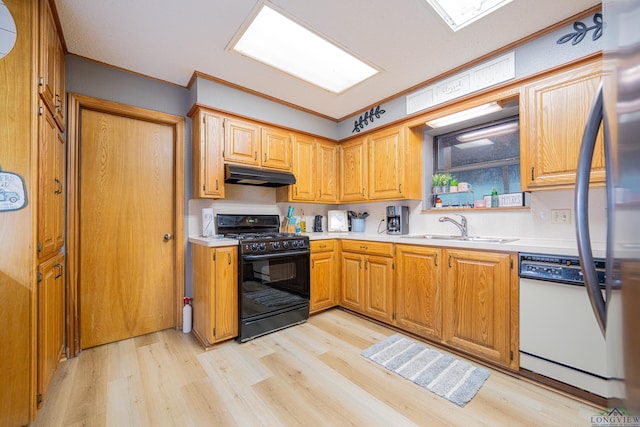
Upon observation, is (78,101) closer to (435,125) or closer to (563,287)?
(435,125)

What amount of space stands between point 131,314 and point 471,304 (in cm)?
302

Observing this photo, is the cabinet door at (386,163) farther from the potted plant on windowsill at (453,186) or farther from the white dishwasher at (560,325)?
the white dishwasher at (560,325)

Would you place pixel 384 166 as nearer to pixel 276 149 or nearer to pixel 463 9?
pixel 276 149

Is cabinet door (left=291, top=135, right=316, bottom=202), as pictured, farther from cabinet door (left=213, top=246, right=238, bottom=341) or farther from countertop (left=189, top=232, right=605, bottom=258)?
cabinet door (left=213, top=246, right=238, bottom=341)

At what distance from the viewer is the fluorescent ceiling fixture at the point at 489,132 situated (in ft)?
8.54

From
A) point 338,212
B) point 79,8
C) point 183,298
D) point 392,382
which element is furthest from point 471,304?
point 79,8

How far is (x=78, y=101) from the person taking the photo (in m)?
2.23

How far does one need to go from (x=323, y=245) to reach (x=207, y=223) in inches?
50.8

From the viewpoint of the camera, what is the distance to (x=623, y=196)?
43 centimetres

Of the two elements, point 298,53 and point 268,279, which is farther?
point 268,279

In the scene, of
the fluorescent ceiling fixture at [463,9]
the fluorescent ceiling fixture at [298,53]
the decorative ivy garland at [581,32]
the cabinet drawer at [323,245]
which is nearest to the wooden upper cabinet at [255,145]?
the fluorescent ceiling fixture at [298,53]

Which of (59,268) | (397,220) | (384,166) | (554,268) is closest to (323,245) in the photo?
(397,220)

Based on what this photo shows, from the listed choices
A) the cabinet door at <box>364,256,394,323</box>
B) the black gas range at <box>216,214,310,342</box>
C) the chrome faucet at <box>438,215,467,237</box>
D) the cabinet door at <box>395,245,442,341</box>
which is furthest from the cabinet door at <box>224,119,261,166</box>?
the chrome faucet at <box>438,215,467,237</box>

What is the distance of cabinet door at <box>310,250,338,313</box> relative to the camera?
3000 mm
